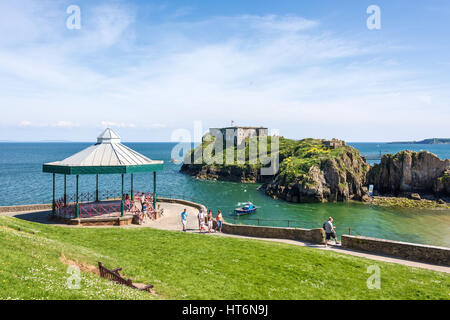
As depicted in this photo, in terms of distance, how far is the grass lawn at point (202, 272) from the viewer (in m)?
8.81

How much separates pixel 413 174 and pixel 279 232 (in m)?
54.9

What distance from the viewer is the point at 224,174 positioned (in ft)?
308

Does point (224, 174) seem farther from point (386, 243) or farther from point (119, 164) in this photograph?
point (386, 243)

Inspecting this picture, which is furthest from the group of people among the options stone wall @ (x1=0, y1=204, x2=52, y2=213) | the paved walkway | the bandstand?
stone wall @ (x1=0, y1=204, x2=52, y2=213)

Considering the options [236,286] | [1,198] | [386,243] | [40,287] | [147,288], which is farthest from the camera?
[1,198]

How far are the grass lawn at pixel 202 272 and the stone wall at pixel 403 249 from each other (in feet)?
8.32

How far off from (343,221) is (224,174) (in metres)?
53.5

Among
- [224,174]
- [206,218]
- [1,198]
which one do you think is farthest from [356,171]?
[1,198]

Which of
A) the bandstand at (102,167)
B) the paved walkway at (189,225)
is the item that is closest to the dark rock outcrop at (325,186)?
the paved walkway at (189,225)

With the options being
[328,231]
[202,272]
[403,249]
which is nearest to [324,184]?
[328,231]

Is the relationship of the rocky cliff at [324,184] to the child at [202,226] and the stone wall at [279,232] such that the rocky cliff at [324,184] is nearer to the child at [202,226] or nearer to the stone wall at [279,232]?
the stone wall at [279,232]

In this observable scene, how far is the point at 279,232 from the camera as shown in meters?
20.3

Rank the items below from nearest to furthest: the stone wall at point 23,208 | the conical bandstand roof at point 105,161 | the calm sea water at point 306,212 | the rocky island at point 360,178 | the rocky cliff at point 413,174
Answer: the conical bandstand roof at point 105,161 → the stone wall at point 23,208 → the calm sea water at point 306,212 → the rocky island at point 360,178 → the rocky cliff at point 413,174

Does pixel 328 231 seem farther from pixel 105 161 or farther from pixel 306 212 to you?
pixel 306 212
